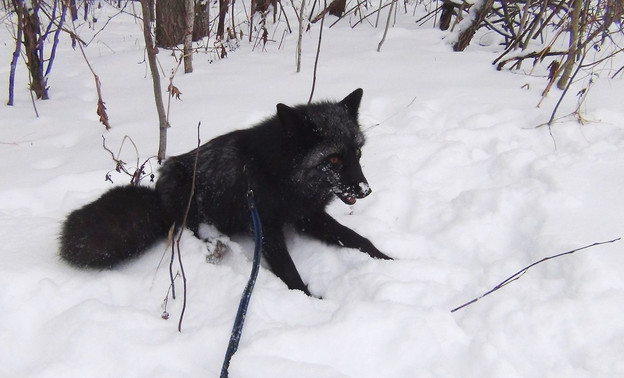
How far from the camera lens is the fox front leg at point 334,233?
281 cm

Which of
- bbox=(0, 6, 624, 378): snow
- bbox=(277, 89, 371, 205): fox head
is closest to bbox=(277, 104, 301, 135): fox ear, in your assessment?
bbox=(277, 89, 371, 205): fox head

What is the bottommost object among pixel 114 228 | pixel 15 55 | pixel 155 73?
pixel 114 228

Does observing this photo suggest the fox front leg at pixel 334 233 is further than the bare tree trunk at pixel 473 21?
No

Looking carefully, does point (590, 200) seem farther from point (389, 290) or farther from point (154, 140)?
point (154, 140)

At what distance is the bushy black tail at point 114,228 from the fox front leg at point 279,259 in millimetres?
649

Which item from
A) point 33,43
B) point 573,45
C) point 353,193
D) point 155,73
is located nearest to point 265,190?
point 353,193

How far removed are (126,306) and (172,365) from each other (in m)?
0.51

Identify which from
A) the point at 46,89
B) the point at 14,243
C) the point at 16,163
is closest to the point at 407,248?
the point at 14,243

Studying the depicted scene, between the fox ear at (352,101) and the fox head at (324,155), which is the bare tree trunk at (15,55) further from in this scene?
the fox ear at (352,101)

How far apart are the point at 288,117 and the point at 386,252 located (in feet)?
3.47

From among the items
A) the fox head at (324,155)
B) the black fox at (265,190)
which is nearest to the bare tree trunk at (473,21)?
the black fox at (265,190)

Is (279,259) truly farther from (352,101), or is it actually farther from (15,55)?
(15,55)

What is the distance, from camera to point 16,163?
366cm

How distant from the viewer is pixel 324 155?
2.70 m
